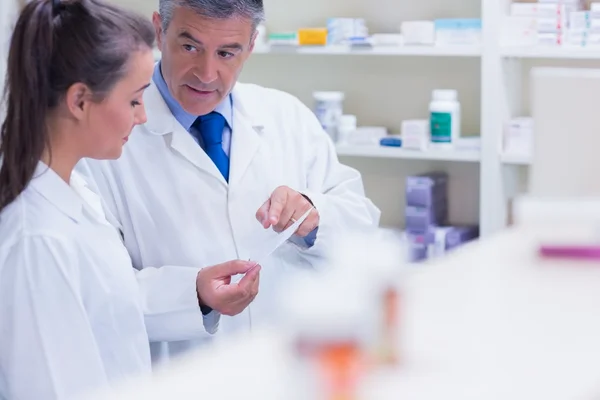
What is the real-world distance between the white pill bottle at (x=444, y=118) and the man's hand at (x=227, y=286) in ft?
5.29

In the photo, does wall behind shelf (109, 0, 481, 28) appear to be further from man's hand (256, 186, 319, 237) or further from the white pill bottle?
man's hand (256, 186, 319, 237)

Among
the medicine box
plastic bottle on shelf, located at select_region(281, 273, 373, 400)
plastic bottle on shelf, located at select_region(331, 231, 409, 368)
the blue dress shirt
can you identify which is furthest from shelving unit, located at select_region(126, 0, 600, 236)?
plastic bottle on shelf, located at select_region(281, 273, 373, 400)

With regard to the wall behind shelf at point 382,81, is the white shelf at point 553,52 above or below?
above

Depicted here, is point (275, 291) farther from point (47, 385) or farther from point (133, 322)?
point (47, 385)

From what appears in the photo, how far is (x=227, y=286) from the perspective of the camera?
182 centimetres

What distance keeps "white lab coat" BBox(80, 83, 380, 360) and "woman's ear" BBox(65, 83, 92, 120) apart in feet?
0.96

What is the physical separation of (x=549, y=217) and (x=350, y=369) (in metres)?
0.86

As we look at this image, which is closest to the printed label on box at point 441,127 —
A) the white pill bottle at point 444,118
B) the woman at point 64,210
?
the white pill bottle at point 444,118

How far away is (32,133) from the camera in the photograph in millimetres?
1607

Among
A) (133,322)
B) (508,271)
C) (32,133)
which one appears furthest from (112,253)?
(508,271)

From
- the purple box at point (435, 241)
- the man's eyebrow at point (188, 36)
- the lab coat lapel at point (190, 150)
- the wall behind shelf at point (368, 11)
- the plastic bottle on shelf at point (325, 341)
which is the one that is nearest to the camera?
the plastic bottle on shelf at point (325, 341)

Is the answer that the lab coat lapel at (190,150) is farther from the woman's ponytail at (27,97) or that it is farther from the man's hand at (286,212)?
the woman's ponytail at (27,97)

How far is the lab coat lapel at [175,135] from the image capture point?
2.03 metres

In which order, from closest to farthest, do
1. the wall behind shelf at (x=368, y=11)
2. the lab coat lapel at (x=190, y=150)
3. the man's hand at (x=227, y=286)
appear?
the man's hand at (x=227, y=286)
the lab coat lapel at (x=190, y=150)
the wall behind shelf at (x=368, y=11)
